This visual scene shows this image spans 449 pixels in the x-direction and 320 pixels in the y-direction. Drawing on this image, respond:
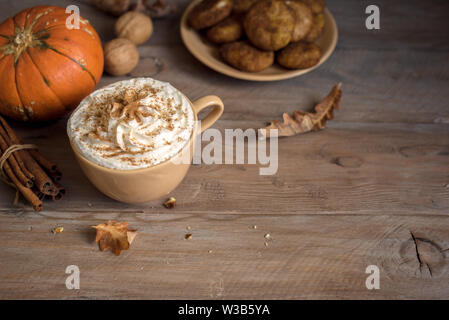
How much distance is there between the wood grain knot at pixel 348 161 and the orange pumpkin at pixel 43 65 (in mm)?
790

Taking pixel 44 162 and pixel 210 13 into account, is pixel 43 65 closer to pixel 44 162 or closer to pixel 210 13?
pixel 44 162

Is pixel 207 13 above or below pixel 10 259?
above

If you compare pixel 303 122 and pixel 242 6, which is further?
pixel 242 6

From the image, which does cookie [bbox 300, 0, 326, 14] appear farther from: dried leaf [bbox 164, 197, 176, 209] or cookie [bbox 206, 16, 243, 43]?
dried leaf [bbox 164, 197, 176, 209]

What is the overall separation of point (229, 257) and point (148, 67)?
0.79 m

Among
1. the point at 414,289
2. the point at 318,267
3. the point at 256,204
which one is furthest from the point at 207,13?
the point at 414,289

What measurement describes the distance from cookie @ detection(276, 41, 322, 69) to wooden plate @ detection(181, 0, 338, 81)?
0.02 metres

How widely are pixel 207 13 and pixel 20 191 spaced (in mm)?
836

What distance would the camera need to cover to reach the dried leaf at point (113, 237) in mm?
1036

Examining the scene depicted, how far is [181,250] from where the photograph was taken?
3.45 ft

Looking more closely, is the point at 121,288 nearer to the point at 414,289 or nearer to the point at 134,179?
the point at 134,179

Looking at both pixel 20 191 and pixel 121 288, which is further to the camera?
pixel 20 191

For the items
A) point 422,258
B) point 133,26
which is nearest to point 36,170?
point 133,26

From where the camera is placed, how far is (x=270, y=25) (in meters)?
1.34
